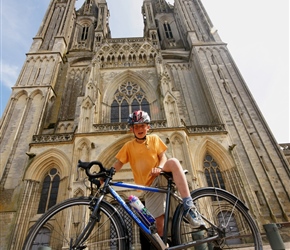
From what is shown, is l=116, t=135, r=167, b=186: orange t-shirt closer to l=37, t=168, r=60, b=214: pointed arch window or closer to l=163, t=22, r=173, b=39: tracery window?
l=37, t=168, r=60, b=214: pointed arch window

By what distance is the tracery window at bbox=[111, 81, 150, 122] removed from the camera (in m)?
13.3

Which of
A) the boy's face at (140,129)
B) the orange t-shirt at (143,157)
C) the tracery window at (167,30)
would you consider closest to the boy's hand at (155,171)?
the orange t-shirt at (143,157)

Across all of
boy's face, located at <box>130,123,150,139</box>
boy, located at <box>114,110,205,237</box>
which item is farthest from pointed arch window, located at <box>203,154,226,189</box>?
boy's face, located at <box>130,123,150,139</box>

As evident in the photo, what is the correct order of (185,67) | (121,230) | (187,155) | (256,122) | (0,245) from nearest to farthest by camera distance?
1. (121,230)
2. (0,245)
3. (187,155)
4. (256,122)
5. (185,67)

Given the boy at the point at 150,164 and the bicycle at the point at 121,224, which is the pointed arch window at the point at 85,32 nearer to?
the boy at the point at 150,164

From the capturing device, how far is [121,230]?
1.98m

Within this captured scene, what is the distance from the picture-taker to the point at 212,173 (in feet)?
33.4

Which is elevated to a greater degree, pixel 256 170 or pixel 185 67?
pixel 185 67

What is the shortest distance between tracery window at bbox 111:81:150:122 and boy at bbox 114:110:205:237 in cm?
1036

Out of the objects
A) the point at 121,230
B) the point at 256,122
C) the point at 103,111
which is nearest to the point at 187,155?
the point at 256,122

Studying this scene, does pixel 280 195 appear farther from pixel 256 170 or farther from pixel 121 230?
pixel 121 230

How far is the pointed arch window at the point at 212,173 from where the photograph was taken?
9805mm

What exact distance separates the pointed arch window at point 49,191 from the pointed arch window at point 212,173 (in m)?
7.86

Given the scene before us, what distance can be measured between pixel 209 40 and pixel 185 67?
3.52m
